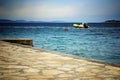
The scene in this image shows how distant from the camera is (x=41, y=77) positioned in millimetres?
4414

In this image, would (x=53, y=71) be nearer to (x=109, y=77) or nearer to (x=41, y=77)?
(x=41, y=77)

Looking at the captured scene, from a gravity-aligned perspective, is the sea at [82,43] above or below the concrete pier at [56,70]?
below

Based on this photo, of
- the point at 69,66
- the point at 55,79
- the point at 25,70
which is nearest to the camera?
the point at 55,79

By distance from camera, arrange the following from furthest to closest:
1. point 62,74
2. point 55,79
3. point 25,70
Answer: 1. point 25,70
2. point 62,74
3. point 55,79

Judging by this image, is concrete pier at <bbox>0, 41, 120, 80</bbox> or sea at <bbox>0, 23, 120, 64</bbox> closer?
concrete pier at <bbox>0, 41, 120, 80</bbox>

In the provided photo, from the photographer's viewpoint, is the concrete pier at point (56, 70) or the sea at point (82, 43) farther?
the sea at point (82, 43)

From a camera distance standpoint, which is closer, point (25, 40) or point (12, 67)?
point (12, 67)

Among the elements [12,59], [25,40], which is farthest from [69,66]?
[25,40]

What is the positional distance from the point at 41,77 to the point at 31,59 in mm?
2006

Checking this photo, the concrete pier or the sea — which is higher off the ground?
the concrete pier

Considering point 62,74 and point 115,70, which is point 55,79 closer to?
point 62,74

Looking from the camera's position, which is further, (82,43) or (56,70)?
(82,43)

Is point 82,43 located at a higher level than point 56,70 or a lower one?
lower

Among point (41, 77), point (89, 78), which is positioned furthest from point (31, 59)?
point (89, 78)
